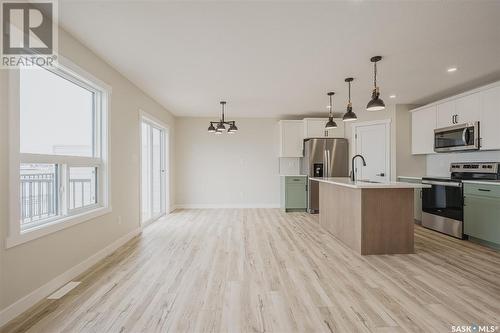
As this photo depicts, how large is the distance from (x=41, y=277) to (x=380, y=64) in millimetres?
4430

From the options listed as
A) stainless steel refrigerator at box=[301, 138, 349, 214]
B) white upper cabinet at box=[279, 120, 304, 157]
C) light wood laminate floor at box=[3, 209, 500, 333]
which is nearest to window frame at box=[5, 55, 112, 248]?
light wood laminate floor at box=[3, 209, 500, 333]

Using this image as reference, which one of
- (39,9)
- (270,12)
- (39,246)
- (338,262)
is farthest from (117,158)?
(338,262)

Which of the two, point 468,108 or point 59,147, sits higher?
point 468,108

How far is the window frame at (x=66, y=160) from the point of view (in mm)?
1839

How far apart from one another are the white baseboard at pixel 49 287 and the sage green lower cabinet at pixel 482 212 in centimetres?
529

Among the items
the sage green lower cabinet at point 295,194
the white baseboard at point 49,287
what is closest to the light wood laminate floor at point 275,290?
the white baseboard at point 49,287

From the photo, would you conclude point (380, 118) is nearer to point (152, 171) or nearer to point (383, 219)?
point (383, 219)

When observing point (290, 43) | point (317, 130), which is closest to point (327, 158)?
point (317, 130)

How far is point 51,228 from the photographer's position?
7.25 feet

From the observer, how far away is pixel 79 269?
2588mm

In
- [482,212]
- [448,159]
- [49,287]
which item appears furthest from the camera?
[448,159]

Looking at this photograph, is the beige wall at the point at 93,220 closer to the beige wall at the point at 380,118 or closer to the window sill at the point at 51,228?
the window sill at the point at 51,228

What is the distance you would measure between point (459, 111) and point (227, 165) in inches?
200

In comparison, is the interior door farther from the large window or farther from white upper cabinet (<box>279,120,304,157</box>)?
the large window
